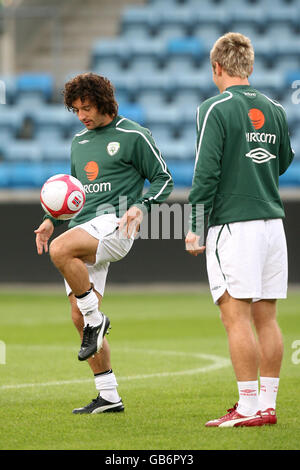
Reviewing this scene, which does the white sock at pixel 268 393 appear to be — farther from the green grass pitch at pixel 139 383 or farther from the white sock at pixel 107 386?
the white sock at pixel 107 386

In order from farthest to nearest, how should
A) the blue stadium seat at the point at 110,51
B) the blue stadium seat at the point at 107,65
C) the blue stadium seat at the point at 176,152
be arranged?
the blue stadium seat at the point at 107,65, the blue stadium seat at the point at 110,51, the blue stadium seat at the point at 176,152

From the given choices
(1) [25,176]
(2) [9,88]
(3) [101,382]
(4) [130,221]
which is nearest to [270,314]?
(4) [130,221]

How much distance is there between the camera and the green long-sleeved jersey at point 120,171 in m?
5.88

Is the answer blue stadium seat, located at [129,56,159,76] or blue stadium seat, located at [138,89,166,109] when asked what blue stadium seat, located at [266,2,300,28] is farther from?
blue stadium seat, located at [138,89,166,109]

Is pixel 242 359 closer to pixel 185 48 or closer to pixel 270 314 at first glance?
pixel 270 314

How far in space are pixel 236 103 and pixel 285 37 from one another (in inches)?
621

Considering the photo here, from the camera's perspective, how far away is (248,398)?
16.6 ft

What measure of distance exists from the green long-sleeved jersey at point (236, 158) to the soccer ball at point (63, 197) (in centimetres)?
100

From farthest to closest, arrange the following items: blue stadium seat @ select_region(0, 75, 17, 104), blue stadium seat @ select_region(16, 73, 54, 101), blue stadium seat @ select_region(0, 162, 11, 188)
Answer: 1. blue stadium seat @ select_region(0, 75, 17, 104)
2. blue stadium seat @ select_region(16, 73, 54, 101)
3. blue stadium seat @ select_region(0, 162, 11, 188)

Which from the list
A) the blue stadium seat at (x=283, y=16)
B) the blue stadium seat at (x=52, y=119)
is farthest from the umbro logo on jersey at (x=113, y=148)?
the blue stadium seat at (x=283, y=16)

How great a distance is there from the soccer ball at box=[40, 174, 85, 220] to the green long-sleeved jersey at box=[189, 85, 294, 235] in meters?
1.00

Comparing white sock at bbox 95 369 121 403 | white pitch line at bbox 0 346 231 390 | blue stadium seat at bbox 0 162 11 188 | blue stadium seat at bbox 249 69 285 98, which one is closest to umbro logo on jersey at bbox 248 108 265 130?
white sock at bbox 95 369 121 403

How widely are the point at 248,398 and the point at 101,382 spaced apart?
1.25m

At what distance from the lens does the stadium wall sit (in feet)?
50.2
